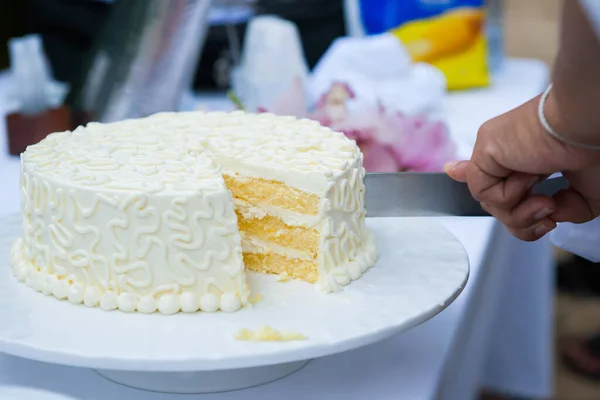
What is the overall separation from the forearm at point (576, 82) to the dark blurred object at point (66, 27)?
71.6 inches

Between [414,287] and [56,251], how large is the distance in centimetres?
45

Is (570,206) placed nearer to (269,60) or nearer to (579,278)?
(269,60)

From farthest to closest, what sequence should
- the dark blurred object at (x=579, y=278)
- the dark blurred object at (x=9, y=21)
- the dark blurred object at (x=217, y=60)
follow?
the dark blurred object at (x=579, y=278), the dark blurred object at (x=9, y=21), the dark blurred object at (x=217, y=60)

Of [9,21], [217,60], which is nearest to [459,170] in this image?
[217,60]

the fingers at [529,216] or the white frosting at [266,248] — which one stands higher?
A: the fingers at [529,216]

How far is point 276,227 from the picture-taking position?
3.67 ft

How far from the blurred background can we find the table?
7 cm

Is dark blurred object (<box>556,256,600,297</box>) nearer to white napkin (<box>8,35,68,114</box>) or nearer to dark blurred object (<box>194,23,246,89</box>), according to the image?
dark blurred object (<box>194,23,246,89</box>)

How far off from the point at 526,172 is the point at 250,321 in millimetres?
345

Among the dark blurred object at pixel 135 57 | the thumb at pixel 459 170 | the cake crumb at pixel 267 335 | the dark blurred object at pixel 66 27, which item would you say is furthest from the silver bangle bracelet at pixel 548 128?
the dark blurred object at pixel 66 27

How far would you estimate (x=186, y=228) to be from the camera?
947mm

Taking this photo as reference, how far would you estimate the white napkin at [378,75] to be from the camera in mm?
1924

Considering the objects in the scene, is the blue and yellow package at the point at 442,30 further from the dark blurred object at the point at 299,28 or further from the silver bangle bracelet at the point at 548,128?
the silver bangle bracelet at the point at 548,128

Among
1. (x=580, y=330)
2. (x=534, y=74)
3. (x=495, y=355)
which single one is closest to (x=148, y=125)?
(x=495, y=355)
